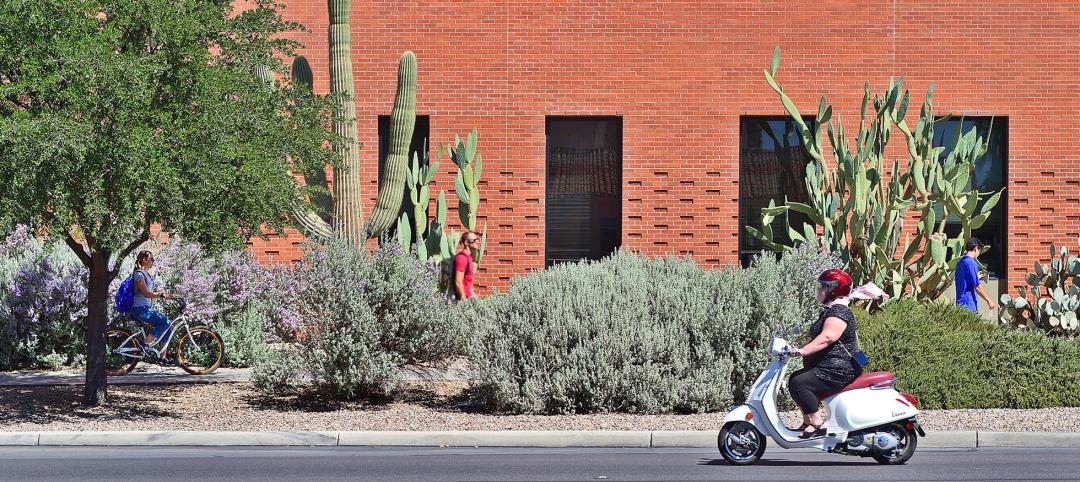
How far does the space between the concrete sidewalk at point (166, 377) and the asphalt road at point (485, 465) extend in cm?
259

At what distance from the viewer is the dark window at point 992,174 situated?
20297 mm

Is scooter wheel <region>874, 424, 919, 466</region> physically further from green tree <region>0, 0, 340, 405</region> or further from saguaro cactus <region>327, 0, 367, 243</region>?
saguaro cactus <region>327, 0, 367, 243</region>

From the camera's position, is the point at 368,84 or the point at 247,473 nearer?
the point at 247,473

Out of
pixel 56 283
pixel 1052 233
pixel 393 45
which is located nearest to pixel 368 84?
pixel 393 45

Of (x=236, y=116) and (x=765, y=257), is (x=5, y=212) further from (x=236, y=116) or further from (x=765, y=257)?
(x=765, y=257)

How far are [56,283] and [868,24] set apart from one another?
39.3 feet

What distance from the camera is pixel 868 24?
65.6 ft

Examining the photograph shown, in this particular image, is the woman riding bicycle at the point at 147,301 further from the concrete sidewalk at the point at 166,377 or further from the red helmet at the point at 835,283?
the red helmet at the point at 835,283

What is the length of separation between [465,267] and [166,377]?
4.15m

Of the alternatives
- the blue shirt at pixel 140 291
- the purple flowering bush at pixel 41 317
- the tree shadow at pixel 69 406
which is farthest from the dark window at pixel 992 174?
the purple flowering bush at pixel 41 317

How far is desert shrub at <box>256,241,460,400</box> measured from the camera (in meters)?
12.6

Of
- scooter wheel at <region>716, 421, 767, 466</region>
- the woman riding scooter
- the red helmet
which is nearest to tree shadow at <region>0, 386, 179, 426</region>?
scooter wheel at <region>716, 421, 767, 466</region>

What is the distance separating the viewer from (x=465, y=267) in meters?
17.4

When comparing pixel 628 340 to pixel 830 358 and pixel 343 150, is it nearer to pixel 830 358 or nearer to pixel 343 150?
pixel 830 358
